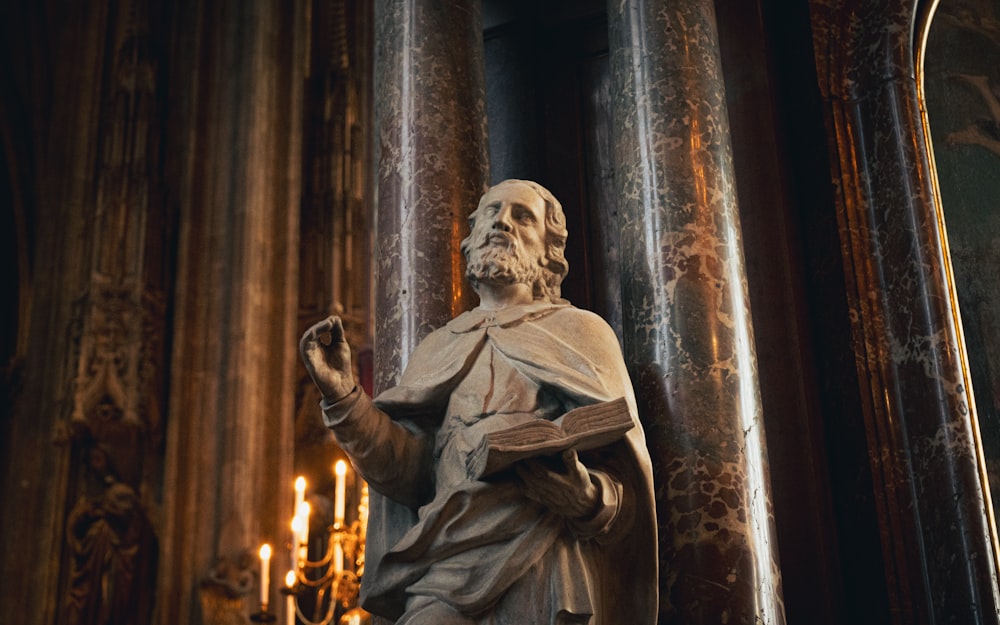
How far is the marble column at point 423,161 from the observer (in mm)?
4688

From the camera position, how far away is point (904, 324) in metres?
5.10

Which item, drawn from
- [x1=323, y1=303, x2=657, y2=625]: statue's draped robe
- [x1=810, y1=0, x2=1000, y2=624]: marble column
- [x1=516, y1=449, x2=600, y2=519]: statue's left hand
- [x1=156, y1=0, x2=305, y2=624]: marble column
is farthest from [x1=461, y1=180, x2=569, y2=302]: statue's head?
[x1=156, y1=0, x2=305, y2=624]: marble column

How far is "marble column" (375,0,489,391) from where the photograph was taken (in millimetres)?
4688

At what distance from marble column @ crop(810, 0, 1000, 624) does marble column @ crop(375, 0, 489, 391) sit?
1.63 m

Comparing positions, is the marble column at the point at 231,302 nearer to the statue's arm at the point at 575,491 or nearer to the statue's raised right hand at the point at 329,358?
the statue's raised right hand at the point at 329,358

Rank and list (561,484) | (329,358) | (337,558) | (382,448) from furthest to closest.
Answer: (337,558) → (382,448) → (329,358) → (561,484)

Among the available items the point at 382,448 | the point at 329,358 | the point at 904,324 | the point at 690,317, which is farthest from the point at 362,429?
the point at 904,324

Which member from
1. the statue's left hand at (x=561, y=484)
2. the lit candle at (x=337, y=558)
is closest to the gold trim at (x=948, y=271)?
the statue's left hand at (x=561, y=484)

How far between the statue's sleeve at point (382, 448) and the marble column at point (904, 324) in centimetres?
213

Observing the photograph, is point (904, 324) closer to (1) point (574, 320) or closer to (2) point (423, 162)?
(1) point (574, 320)

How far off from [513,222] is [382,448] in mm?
837

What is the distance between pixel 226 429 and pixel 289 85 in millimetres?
3611

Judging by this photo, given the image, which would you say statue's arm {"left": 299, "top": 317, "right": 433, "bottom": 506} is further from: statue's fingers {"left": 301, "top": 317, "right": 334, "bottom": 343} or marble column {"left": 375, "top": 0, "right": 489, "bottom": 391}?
marble column {"left": 375, "top": 0, "right": 489, "bottom": 391}

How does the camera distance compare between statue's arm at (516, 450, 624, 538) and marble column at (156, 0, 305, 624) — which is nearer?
statue's arm at (516, 450, 624, 538)
